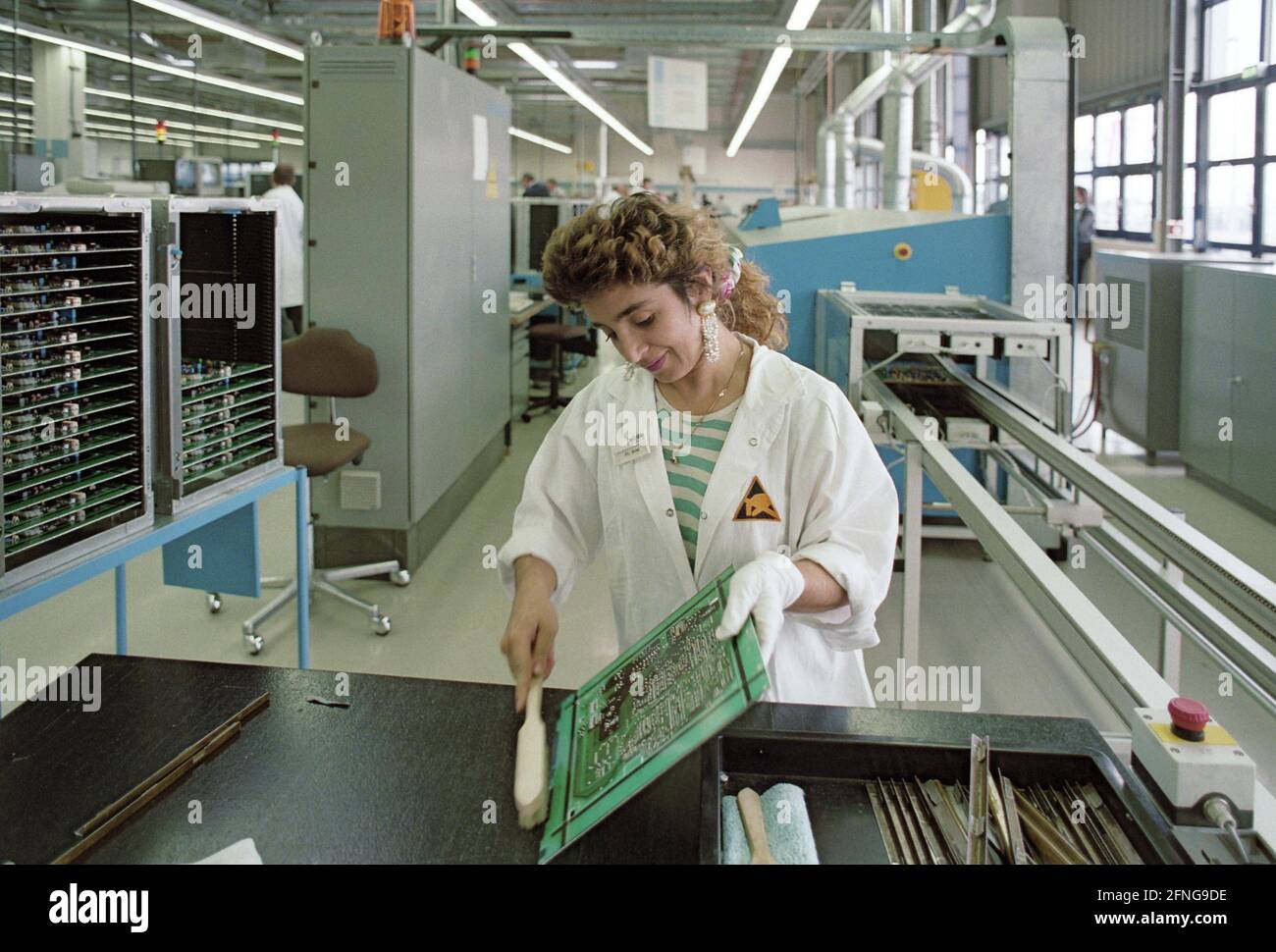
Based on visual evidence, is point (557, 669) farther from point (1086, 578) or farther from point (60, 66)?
point (60, 66)

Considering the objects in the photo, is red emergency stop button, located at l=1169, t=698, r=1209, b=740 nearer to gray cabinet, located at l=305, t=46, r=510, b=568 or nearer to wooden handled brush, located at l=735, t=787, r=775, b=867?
wooden handled brush, located at l=735, t=787, r=775, b=867

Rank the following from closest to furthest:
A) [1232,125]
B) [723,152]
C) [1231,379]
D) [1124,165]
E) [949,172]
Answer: [1231,379] → [949,172] → [1232,125] → [1124,165] → [723,152]

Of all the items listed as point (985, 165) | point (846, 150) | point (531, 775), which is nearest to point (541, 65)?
point (846, 150)

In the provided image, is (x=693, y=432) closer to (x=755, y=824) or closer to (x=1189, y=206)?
(x=755, y=824)

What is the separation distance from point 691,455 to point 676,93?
172 inches

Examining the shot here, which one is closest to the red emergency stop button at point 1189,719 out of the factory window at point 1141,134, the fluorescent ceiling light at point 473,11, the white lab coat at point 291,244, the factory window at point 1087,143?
the fluorescent ceiling light at point 473,11

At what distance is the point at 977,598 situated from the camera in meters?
4.45

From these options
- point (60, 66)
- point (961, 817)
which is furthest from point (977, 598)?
point (60, 66)

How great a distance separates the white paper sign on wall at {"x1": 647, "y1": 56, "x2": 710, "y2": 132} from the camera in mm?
5641

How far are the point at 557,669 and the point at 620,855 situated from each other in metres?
2.57

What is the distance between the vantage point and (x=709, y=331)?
1.80 m

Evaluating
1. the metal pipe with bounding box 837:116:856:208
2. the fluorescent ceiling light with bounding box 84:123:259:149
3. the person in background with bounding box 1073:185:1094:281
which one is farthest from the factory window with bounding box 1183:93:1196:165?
the fluorescent ceiling light with bounding box 84:123:259:149

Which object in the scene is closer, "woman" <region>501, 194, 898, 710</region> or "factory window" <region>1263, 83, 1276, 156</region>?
"woman" <region>501, 194, 898, 710</region>

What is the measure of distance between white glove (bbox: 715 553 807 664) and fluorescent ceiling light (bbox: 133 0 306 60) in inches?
147
